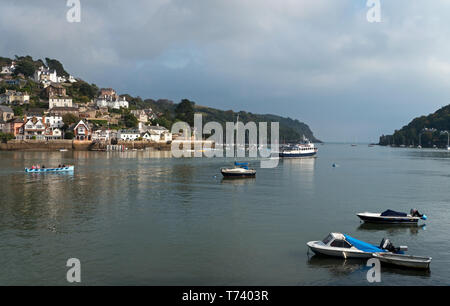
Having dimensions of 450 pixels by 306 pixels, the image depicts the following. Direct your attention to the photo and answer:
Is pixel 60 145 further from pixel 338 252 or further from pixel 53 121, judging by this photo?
pixel 338 252

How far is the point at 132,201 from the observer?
35.8 metres

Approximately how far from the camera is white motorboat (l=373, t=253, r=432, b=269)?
18672 mm

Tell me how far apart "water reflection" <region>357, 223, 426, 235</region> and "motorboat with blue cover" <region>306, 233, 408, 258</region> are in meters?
7.00

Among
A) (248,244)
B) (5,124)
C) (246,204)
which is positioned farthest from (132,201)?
(5,124)

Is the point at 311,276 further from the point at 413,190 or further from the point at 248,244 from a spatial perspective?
the point at 413,190

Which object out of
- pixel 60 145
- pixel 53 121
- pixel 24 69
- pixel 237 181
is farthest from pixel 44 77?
pixel 237 181

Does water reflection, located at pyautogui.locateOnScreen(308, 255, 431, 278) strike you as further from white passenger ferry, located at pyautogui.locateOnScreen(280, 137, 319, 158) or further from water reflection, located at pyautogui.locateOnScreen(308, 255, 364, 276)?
white passenger ferry, located at pyautogui.locateOnScreen(280, 137, 319, 158)

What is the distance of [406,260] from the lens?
1884 centimetres

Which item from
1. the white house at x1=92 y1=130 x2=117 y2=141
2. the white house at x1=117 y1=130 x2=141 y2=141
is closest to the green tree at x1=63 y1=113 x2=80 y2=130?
the white house at x1=92 y1=130 x2=117 y2=141

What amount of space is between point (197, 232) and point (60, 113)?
136296 millimetres

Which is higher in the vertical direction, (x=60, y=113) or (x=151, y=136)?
(x=60, y=113)

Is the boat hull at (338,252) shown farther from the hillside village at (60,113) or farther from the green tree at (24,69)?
the green tree at (24,69)

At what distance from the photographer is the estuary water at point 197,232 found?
17703mm

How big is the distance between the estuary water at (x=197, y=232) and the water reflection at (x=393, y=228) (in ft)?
0.25
